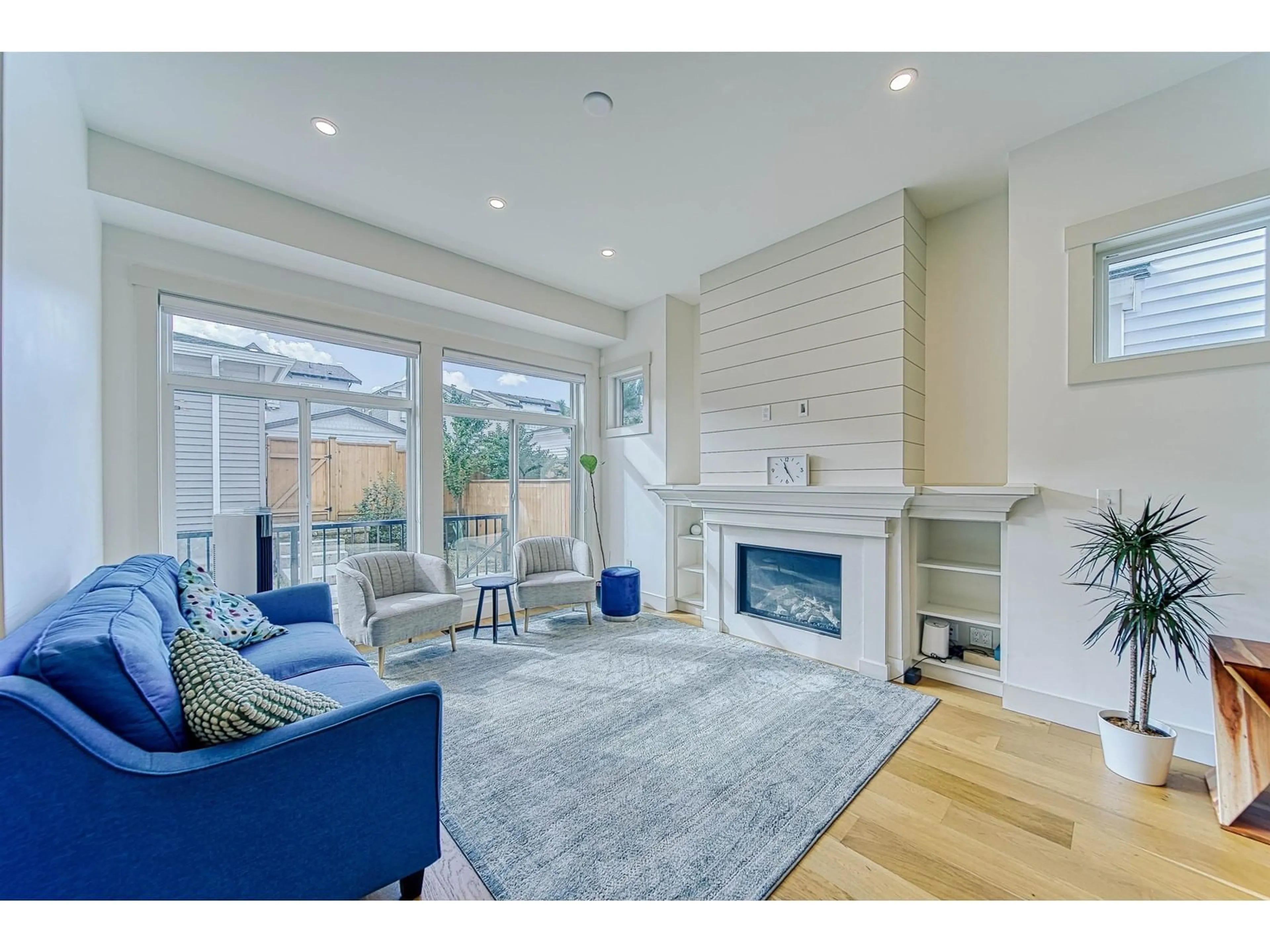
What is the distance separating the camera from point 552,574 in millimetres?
4367

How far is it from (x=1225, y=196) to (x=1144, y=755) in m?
2.48

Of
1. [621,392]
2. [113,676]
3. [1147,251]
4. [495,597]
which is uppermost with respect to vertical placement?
[1147,251]

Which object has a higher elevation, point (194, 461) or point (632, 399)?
point (632, 399)

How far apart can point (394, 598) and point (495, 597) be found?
74 cm

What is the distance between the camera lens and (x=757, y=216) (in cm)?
336

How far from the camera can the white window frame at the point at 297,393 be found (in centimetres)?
308

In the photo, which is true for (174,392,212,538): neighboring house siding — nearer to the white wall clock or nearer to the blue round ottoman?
the blue round ottoman

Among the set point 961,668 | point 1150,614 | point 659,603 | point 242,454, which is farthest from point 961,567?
point 242,454

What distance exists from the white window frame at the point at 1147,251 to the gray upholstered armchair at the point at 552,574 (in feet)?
11.8

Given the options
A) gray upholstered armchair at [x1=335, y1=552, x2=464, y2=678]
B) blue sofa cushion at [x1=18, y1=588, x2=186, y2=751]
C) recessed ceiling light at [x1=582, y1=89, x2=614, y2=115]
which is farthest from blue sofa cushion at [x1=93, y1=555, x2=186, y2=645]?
recessed ceiling light at [x1=582, y1=89, x2=614, y2=115]

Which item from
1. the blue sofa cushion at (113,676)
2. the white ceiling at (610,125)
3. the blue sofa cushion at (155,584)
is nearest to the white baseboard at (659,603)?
the white ceiling at (610,125)

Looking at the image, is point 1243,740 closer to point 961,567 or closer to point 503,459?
point 961,567

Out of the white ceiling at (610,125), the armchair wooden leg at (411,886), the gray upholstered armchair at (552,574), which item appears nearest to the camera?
the armchair wooden leg at (411,886)

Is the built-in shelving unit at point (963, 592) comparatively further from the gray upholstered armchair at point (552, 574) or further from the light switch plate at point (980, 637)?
the gray upholstered armchair at point (552, 574)
